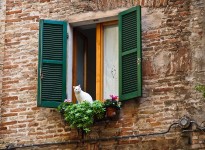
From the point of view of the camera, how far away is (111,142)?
1358cm

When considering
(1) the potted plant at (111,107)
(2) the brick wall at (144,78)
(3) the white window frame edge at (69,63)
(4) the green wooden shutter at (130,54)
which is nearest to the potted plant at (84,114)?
(1) the potted plant at (111,107)

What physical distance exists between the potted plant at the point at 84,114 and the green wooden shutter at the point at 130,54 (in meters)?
0.44

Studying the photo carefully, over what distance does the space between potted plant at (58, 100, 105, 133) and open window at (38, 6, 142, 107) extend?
447 mm

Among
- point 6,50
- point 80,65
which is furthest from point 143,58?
point 6,50

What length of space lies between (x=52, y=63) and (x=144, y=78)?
5.67 feet

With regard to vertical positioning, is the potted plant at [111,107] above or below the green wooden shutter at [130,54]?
below

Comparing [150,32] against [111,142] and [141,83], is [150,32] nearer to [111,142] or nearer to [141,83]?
[141,83]

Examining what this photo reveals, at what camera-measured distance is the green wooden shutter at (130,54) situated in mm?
13633

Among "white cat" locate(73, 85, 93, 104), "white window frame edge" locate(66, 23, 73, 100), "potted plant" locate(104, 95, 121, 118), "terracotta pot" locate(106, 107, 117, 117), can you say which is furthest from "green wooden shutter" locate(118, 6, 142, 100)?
"white window frame edge" locate(66, 23, 73, 100)

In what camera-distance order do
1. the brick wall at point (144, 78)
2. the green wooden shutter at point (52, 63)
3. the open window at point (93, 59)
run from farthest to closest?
1. the green wooden shutter at point (52, 63)
2. the open window at point (93, 59)
3. the brick wall at point (144, 78)

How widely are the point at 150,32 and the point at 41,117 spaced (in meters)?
2.43

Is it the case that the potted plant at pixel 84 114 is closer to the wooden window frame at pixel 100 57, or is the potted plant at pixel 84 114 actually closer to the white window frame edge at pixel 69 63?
the wooden window frame at pixel 100 57

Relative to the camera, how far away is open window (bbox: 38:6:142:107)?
1382cm

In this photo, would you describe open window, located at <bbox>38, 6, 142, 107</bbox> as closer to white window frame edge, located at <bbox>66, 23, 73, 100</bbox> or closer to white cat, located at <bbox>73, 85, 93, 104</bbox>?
white window frame edge, located at <bbox>66, 23, 73, 100</bbox>
